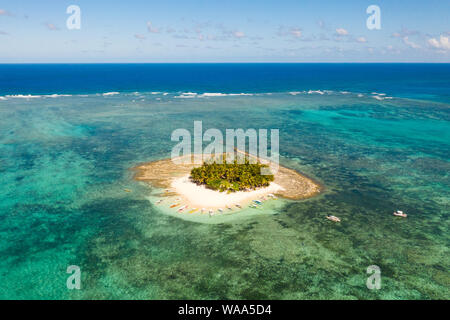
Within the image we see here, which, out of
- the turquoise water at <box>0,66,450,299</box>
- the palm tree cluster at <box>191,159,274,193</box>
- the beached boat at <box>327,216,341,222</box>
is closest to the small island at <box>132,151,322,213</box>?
the palm tree cluster at <box>191,159,274,193</box>

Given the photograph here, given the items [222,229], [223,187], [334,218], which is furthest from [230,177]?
[334,218]

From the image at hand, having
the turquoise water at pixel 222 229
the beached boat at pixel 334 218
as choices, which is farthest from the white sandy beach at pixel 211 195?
the beached boat at pixel 334 218

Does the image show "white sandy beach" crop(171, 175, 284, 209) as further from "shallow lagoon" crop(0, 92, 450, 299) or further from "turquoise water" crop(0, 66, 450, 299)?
"shallow lagoon" crop(0, 92, 450, 299)

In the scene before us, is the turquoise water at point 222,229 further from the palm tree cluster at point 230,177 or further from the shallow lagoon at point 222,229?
the palm tree cluster at point 230,177

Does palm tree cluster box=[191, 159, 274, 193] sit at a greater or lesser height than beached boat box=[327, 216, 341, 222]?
greater

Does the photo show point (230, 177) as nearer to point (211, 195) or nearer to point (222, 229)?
point (211, 195)

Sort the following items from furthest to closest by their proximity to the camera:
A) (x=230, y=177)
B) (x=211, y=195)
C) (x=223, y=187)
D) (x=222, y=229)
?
(x=230, y=177), (x=223, y=187), (x=211, y=195), (x=222, y=229)
